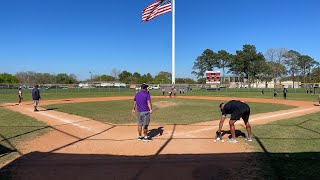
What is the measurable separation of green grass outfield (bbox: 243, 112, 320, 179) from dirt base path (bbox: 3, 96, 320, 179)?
0.53m

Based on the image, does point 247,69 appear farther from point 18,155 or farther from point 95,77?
point 18,155

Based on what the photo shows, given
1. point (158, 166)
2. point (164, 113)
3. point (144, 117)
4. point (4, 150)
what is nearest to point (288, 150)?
point (158, 166)

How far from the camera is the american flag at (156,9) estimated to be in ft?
95.2

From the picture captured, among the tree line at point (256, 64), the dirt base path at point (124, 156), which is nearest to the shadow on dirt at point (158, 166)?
the dirt base path at point (124, 156)

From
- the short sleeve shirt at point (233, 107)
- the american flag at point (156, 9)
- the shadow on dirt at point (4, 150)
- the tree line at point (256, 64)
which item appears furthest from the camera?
the tree line at point (256, 64)

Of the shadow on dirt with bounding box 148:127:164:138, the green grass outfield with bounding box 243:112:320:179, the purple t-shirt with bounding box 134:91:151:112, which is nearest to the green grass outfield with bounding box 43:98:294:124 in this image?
the shadow on dirt with bounding box 148:127:164:138

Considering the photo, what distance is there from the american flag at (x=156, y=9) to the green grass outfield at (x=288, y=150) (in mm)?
20239

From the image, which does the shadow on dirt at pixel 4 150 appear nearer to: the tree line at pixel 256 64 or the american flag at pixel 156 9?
the american flag at pixel 156 9

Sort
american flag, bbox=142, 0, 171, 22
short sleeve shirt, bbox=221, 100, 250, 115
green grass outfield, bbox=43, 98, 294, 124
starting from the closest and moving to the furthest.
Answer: short sleeve shirt, bbox=221, 100, 250, 115 → green grass outfield, bbox=43, 98, 294, 124 → american flag, bbox=142, 0, 171, 22

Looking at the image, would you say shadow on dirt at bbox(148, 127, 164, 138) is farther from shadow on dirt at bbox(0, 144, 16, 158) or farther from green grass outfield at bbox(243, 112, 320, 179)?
shadow on dirt at bbox(0, 144, 16, 158)

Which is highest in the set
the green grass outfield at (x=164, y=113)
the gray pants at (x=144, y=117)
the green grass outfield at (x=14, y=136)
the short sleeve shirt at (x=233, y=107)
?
the short sleeve shirt at (x=233, y=107)

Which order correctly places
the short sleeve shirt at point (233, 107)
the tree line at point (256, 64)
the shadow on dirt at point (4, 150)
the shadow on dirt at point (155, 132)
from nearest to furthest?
the shadow on dirt at point (4, 150), the short sleeve shirt at point (233, 107), the shadow on dirt at point (155, 132), the tree line at point (256, 64)

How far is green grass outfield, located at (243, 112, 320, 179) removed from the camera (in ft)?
18.4

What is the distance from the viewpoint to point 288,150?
24.3ft
